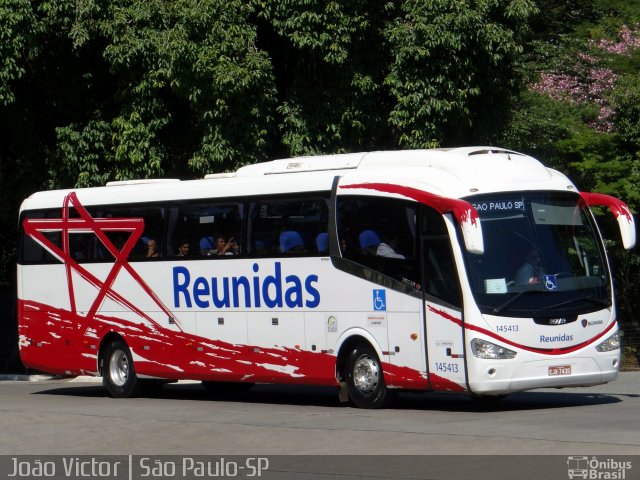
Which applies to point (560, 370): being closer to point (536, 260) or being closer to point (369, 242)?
point (536, 260)

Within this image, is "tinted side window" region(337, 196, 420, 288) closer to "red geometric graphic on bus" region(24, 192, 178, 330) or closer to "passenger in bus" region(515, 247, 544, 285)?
"passenger in bus" region(515, 247, 544, 285)

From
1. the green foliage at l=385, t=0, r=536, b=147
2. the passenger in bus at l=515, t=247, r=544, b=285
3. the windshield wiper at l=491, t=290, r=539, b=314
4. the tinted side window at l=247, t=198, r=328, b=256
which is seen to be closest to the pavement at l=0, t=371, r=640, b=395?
the passenger in bus at l=515, t=247, r=544, b=285

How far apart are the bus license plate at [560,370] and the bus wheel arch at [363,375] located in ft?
7.34

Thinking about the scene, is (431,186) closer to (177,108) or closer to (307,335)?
(307,335)

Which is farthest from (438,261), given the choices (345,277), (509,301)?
(345,277)

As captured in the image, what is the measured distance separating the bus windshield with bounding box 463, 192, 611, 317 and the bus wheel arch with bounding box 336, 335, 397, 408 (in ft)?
6.77

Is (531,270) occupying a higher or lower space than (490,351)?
higher

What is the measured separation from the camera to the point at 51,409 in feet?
60.4

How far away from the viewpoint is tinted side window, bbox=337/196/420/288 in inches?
636

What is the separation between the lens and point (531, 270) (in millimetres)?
15539

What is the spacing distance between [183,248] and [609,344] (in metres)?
6.59

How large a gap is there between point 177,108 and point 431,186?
10.3 m

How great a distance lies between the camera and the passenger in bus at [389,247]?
16359 mm

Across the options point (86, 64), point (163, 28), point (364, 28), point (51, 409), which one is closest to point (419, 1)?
point (364, 28)
